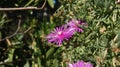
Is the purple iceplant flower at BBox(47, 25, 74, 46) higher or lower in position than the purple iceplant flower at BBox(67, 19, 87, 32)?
lower

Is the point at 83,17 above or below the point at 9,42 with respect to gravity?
above

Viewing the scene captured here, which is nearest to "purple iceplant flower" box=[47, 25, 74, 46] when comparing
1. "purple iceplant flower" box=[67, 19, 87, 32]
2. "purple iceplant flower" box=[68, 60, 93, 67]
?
"purple iceplant flower" box=[67, 19, 87, 32]

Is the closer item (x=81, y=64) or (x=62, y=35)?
(x=81, y=64)

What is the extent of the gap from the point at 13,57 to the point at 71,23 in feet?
4.46

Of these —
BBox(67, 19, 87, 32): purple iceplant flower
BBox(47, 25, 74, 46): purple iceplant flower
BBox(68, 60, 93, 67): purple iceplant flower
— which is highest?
BBox(67, 19, 87, 32): purple iceplant flower

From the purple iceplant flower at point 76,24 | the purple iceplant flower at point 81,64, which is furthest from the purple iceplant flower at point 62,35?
the purple iceplant flower at point 81,64

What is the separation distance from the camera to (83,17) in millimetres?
1813

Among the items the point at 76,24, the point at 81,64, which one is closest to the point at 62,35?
the point at 76,24

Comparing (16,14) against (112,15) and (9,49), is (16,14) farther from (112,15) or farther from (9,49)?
(112,15)

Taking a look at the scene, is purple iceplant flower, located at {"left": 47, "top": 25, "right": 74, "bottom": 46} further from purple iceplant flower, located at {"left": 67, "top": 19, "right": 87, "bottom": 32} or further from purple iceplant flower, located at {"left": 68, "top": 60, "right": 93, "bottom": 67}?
purple iceplant flower, located at {"left": 68, "top": 60, "right": 93, "bottom": 67}

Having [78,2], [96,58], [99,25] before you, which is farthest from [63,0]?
[96,58]

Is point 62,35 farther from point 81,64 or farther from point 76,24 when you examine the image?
point 81,64

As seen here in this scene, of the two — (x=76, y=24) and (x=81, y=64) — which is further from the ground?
(x=76, y=24)

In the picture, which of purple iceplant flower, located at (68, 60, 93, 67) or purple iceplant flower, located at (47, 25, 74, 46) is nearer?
purple iceplant flower, located at (68, 60, 93, 67)
